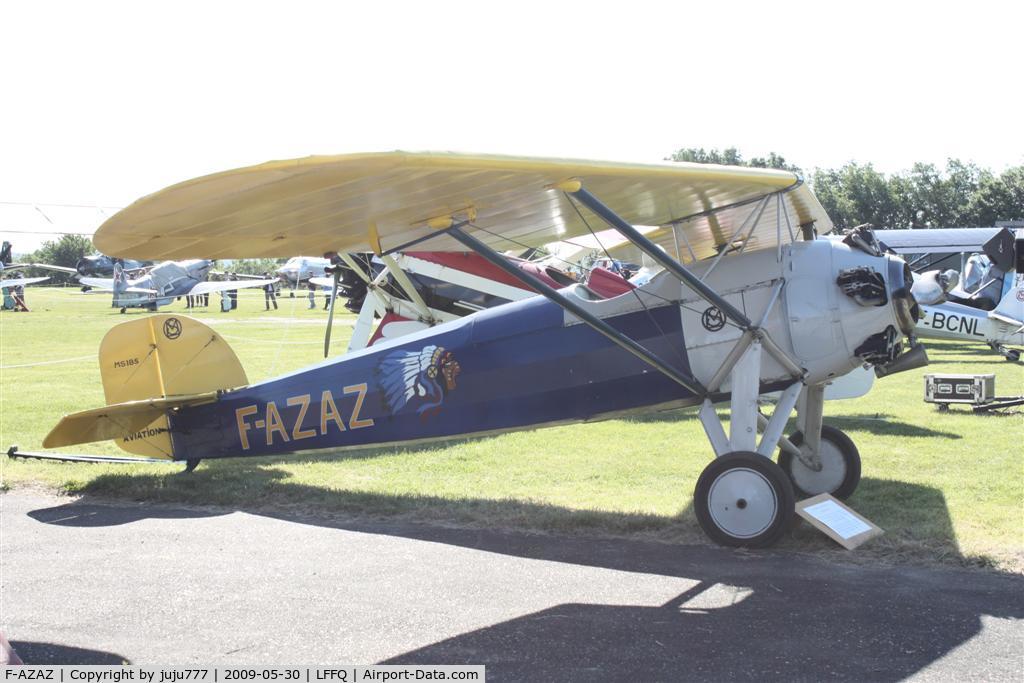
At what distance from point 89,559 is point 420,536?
208 cm

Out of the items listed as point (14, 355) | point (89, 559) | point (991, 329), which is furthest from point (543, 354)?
point (14, 355)

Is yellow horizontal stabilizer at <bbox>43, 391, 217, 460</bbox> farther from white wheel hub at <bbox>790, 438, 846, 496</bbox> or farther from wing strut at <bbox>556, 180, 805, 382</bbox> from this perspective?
white wheel hub at <bbox>790, 438, 846, 496</bbox>

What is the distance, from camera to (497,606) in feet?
16.1

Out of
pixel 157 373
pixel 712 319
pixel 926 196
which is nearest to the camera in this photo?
pixel 712 319

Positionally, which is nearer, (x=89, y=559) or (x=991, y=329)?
(x=89, y=559)

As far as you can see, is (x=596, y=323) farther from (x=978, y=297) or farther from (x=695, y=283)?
(x=978, y=297)

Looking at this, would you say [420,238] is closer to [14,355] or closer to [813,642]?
[813,642]

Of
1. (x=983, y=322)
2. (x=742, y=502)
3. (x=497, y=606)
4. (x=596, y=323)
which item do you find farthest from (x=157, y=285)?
(x=497, y=606)

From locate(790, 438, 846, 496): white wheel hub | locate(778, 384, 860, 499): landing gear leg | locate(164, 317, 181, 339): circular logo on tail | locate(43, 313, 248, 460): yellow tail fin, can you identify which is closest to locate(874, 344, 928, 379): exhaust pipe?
locate(778, 384, 860, 499): landing gear leg

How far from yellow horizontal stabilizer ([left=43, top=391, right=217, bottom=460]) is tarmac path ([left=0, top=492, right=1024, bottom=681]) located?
3.50 ft

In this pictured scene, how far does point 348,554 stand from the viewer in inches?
236

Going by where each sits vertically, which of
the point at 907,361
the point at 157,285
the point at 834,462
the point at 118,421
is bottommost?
the point at 834,462

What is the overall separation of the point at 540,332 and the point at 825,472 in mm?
2429

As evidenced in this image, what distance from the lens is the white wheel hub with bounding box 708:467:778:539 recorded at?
5691 mm
